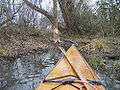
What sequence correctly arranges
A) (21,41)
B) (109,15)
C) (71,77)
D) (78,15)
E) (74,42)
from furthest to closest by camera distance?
1. (78,15)
2. (109,15)
3. (21,41)
4. (74,42)
5. (71,77)

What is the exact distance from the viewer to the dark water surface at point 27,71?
10.8m

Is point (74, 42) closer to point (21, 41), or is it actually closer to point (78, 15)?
point (21, 41)

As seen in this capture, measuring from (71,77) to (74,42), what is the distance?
34.8 ft

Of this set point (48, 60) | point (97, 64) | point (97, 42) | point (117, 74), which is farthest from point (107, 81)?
point (97, 42)

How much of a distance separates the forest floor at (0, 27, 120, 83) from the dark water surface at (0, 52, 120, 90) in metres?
0.79

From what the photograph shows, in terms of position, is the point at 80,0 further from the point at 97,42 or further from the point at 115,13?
the point at 97,42

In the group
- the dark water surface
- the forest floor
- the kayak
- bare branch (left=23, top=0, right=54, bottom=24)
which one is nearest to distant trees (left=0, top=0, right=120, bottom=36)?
bare branch (left=23, top=0, right=54, bottom=24)

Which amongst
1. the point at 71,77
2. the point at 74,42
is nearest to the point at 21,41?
the point at 74,42

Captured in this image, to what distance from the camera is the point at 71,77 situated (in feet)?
24.0

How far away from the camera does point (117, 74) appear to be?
39.1 ft

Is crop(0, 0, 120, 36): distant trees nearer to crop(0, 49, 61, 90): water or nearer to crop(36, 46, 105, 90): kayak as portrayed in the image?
crop(0, 49, 61, 90): water

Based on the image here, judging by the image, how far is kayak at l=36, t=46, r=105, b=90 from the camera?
7051 millimetres

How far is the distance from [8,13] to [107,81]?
30.9 ft

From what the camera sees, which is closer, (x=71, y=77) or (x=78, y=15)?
(x=71, y=77)
